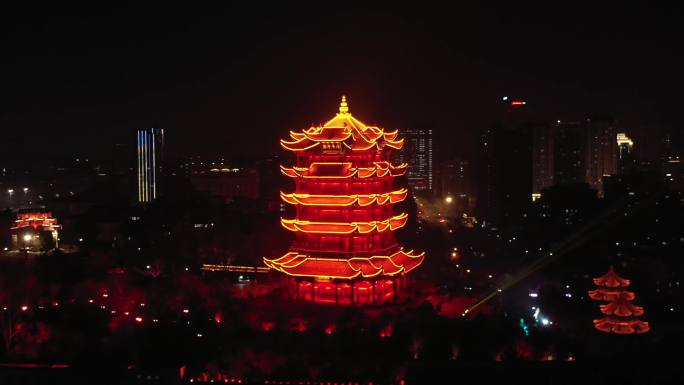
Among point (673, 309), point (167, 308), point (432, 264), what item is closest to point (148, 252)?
point (167, 308)

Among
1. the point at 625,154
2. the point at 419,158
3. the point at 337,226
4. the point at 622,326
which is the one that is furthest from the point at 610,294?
the point at 419,158

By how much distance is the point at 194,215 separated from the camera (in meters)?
27.8

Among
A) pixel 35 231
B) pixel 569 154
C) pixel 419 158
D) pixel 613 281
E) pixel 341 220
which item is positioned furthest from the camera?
pixel 419 158

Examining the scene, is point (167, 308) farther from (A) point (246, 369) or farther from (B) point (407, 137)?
(B) point (407, 137)

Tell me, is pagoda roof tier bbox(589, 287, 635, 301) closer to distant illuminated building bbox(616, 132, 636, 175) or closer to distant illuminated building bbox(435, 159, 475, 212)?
distant illuminated building bbox(616, 132, 636, 175)

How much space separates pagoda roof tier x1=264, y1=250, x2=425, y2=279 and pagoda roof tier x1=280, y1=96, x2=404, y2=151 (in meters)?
2.53

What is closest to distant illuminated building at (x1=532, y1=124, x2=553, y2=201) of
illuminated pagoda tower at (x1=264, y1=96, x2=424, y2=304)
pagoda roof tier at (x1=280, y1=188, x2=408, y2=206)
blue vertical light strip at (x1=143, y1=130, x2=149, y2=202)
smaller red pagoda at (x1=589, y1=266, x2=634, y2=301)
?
blue vertical light strip at (x1=143, y1=130, x2=149, y2=202)

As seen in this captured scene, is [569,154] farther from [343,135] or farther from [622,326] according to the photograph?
[622,326]

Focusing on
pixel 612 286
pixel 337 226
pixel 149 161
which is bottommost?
pixel 612 286

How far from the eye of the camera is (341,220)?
16.7 metres

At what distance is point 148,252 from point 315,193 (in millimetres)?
6579

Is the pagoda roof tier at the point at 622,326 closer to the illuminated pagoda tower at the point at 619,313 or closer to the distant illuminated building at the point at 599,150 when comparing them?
the illuminated pagoda tower at the point at 619,313

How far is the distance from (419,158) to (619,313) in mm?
35190

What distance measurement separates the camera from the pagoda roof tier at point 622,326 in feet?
46.3
